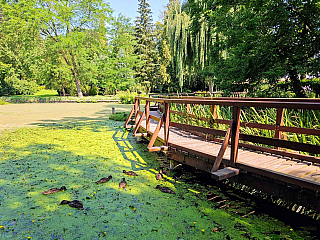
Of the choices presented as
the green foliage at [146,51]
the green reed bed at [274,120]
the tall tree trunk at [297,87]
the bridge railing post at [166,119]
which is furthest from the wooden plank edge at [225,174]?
the green foliage at [146,51]

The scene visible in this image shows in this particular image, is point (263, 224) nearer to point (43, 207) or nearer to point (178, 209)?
point (178, 209)

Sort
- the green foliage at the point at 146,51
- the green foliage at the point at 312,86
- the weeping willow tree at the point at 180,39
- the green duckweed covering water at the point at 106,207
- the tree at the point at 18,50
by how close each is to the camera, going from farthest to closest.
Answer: the green foliage at the point at 146,51 → the tree at the point at 18,50 → the weeping willow tree at the point at 180,39 → the green foliage at the point at 312,86 → the green duckweed covering water at the point at 106,207

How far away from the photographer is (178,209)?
284 centimetres

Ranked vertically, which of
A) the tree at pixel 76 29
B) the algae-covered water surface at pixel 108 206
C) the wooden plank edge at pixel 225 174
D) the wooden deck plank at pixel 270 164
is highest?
the tree at pixel 76 29

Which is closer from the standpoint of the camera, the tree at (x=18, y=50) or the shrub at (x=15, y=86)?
the tree at (x=18, y=50)

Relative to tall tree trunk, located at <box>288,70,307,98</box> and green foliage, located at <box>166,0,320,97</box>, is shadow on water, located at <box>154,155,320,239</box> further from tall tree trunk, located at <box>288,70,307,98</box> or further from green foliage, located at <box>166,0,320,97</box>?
tall tree trunk, located at <box>288,70,307,98</box>

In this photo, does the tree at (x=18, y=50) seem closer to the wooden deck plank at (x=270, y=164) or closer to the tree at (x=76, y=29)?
the tree at (x=76, y=29)

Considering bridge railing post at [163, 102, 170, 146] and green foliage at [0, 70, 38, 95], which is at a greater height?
green foliage at [0, 70, 38, 95]

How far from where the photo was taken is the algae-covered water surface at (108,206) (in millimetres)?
2371

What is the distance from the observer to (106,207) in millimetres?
2900

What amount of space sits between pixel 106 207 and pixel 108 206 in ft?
0.11

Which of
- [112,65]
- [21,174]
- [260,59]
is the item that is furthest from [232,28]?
[112,65]

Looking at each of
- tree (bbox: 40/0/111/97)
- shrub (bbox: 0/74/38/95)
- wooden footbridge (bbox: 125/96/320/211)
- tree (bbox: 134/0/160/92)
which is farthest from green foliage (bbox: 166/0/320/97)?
shrub (bbox: 0/74/38/95)

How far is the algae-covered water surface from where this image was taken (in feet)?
7.78
